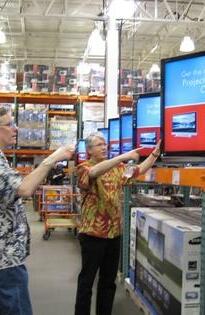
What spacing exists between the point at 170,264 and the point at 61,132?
32.1 ft

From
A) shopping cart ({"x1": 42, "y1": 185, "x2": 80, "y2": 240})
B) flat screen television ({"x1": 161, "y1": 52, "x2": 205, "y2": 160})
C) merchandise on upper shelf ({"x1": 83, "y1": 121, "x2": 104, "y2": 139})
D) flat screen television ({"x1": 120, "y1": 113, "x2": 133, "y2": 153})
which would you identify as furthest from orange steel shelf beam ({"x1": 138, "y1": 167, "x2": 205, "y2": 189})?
merchandise on upper shelf ({"x1": 83, "y1": 121, "x2": 104, "y2": 139})

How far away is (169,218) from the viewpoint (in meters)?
3.77

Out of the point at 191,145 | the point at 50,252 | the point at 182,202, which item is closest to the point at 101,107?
the point at 50,252

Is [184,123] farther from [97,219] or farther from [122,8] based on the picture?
[122,8]

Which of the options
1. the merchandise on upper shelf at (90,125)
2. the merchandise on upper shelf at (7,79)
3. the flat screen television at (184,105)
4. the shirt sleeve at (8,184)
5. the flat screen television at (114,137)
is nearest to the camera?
the shirt sleeve at (8,184)

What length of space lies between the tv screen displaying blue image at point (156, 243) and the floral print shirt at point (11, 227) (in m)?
0.97

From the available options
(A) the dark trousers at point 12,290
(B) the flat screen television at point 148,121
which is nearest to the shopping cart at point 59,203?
(B) the flat screen television at point 148,121

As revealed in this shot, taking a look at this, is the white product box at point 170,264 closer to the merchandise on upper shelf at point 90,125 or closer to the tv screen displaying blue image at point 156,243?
the tv screen displaying blue image at point 156,243

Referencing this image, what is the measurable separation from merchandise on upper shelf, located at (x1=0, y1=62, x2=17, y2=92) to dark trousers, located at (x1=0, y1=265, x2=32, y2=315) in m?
10.2

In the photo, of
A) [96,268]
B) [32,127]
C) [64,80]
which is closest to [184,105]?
[96,268]

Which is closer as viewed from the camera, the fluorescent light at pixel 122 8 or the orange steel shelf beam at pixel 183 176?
the orange steel shelf beam at pixel 183 176

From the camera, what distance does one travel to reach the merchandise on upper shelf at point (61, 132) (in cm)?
1288

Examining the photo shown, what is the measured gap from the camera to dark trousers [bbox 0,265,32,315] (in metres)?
3.12

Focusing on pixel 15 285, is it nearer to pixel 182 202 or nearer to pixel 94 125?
pixel 182 202
